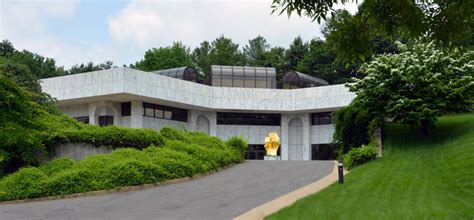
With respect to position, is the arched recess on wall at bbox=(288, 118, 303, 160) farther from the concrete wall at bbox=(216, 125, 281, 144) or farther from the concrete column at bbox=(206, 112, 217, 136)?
the concrete column at bbox=(206, 112, 217, 136)

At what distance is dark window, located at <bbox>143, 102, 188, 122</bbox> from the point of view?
4172cm

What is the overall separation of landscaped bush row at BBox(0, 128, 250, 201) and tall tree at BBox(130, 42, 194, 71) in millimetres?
39910

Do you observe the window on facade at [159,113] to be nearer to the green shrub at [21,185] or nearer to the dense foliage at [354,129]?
the dense foliage at [354,129]

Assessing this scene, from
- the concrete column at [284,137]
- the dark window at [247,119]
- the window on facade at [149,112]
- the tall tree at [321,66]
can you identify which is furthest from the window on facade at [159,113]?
the tall tree at [321,66]

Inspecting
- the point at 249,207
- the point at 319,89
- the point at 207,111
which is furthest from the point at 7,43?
the point at 249,207

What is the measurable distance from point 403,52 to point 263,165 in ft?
28.0

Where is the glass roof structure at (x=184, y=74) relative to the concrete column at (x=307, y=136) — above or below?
above

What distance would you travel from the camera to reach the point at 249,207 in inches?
651

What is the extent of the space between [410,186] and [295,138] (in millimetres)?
30097

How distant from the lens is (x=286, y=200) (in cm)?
1748

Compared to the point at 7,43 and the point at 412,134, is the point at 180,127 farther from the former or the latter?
the point at 7,43

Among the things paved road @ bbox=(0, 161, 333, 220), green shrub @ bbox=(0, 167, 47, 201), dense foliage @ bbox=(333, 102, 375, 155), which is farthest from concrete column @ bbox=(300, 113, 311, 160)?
green shrub @ bbox=(0, 167, 47, 201)

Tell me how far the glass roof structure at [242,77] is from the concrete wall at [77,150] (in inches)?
924

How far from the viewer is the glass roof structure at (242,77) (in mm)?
46969
